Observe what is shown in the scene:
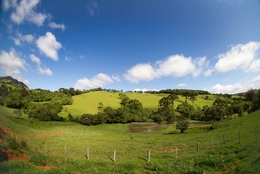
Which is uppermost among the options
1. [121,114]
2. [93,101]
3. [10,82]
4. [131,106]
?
[10,82]

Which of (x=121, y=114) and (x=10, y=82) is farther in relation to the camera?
(x=121, y=114)

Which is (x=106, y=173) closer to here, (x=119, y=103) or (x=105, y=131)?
(x=105, y=131)

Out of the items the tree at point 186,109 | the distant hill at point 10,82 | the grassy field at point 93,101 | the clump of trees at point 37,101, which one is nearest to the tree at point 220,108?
the grassy field at point 93,101

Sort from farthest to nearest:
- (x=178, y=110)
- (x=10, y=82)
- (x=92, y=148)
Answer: (x=178, y=110) → (x=92, y=148) → (x=10, y=82)

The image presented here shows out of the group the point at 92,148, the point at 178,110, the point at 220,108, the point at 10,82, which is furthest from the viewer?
the point at 178,110

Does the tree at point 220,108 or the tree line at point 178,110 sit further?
the tree at point 220,108

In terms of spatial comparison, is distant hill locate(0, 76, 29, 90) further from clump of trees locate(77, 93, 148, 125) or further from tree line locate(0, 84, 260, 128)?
clump of trees locate(77, 93, 148, 125)

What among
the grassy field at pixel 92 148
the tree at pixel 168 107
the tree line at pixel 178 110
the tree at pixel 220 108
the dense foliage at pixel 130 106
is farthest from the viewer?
the tree at pixel 168 107

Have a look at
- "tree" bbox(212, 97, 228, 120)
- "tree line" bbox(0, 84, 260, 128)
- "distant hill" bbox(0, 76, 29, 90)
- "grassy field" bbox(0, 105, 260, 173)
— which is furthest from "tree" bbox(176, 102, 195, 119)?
"distant hill" bbox(0, 76, 29, 90)

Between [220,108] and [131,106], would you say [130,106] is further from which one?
[220,108]

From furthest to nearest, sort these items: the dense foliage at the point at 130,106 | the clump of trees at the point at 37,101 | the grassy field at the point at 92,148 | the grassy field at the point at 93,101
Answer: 1. the grassy field at the point at 93,101
2. the dense foliage at the point at 130,106
3. the clump of trees at the point at 37,101
4. the grassy field at the point at 92,148

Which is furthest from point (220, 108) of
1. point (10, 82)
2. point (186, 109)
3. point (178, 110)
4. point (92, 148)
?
point (10, 82)

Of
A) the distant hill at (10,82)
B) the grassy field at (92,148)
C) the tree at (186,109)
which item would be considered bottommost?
the grassy field at (92,148)

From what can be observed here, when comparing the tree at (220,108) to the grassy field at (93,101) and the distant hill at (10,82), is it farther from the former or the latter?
the distant hill at (10,82)
